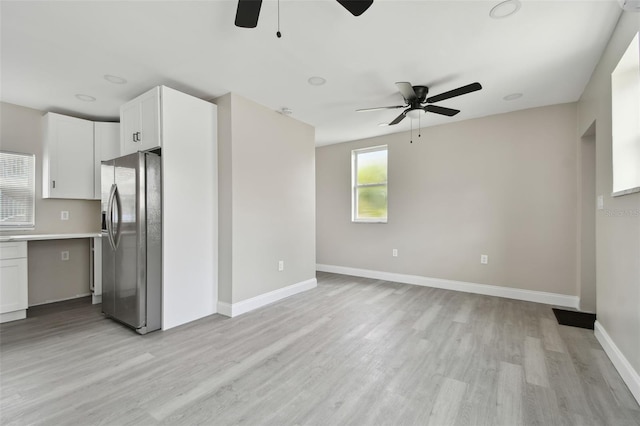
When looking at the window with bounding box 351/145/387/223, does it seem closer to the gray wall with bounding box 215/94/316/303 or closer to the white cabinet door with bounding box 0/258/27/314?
the gray wall with bounding box 215/94/316/303

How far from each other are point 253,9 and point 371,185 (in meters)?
4.15

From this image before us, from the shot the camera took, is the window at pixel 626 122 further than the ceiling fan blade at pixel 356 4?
Yes

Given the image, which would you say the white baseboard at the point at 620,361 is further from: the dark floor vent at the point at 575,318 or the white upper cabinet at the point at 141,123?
the white upper cabinet at the point at 141,123

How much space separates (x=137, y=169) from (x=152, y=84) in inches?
38.7

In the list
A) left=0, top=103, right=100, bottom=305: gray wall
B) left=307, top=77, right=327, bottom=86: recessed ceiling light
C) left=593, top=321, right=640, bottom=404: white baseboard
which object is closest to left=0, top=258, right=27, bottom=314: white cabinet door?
left=0, top=103, right=100, bottom=305: gray wall

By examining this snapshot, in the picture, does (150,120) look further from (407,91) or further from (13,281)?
(407,91)

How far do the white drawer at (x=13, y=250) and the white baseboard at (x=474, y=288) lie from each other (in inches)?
181

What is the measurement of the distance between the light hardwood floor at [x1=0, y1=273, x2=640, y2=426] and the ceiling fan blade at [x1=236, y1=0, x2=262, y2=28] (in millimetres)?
2326

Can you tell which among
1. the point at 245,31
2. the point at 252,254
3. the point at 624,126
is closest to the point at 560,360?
the point at 624,126

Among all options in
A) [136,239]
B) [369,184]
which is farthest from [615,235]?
[136,239]

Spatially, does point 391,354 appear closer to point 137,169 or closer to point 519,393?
point 519,393

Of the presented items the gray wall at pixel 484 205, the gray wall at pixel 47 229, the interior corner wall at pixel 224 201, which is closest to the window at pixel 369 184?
the gray wall at pixel 484 205

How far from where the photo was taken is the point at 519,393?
1.91 m

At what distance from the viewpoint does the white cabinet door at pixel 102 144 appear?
4055 millimetres
